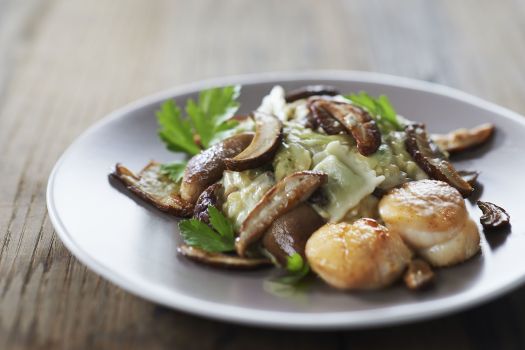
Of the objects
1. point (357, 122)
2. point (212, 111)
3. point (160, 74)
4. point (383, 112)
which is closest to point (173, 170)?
point (212, 111)

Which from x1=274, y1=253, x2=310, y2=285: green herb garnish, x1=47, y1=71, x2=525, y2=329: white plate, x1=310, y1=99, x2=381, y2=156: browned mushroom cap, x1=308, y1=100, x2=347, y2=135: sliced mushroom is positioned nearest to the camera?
x1=47, y1=71, x2=525, y2=329: white plate

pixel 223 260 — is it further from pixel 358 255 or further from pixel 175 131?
pixel 175 131

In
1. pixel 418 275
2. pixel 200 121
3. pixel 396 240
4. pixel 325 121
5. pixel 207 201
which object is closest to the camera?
pixel 418 275

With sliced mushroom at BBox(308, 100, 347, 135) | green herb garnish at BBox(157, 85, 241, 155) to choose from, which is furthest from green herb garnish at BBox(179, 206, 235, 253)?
green herb garnish at BBox(157, 85, 241, 155)

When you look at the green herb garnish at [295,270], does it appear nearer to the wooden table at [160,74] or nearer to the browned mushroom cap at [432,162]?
the wooden table at [160,74]

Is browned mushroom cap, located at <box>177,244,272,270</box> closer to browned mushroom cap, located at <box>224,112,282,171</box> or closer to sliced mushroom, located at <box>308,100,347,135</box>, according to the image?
browned mushroom cap, located at <box>224,112,282,171</box>

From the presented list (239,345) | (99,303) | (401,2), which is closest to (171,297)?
(239,345)

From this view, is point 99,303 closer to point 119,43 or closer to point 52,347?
point 52,347
